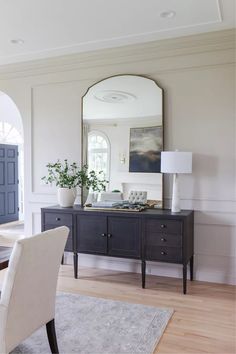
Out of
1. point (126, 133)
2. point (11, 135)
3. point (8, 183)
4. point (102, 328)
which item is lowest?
point (102, 328)

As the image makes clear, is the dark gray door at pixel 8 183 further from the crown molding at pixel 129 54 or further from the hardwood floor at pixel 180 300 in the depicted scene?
the hardwood floor at pixel 180 300

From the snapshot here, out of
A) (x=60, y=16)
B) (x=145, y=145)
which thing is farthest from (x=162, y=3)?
(x=145, y=145)

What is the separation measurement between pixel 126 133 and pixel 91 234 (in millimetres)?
1313

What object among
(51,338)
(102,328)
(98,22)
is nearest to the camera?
(51,338)

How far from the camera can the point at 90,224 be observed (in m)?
3.83

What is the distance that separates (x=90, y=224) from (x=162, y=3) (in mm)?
2409

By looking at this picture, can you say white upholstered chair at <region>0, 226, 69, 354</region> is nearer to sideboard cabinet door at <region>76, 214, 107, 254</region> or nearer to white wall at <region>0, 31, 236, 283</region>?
sideboard cabinet door at <region>76, 214, 107, 254</region>

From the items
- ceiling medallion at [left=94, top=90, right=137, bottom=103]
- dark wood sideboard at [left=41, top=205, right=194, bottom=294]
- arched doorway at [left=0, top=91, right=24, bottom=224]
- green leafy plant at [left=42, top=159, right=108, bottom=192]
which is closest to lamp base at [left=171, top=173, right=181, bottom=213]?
dark wood sideboard at [left=41, top=205, right=194, bottom=294]

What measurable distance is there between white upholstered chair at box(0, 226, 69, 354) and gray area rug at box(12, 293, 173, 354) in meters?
0.26

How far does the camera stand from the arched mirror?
13.1 feet

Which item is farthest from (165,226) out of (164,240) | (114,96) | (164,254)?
(114,96)

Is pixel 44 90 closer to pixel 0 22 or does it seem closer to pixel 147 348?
pixel 0 22

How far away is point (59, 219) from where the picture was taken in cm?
399

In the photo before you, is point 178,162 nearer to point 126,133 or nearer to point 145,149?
point 145,149
